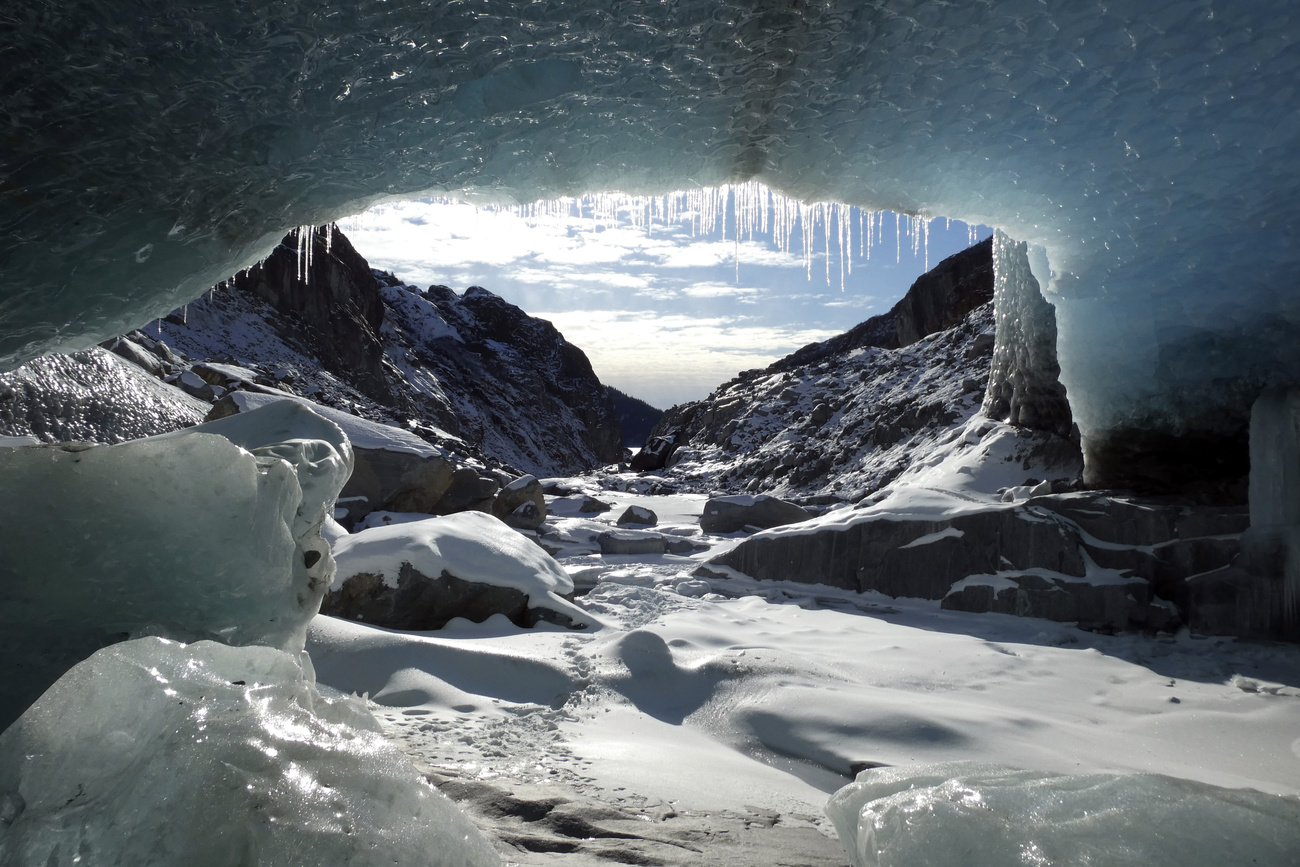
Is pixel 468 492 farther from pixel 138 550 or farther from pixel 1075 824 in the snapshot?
pixel 1075 824

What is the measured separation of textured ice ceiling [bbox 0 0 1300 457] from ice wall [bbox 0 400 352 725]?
1497mm

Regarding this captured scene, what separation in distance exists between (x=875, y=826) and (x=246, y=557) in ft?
6.44

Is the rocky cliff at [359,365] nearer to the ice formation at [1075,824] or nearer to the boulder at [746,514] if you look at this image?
the ice formation at [1075,824]

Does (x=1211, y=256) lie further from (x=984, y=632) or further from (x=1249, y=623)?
(x=984, y=632)

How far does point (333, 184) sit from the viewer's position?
371cm

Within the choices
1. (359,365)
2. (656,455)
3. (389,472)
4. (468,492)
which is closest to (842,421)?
(468,492)

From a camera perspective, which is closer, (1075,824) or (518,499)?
(1075,824)

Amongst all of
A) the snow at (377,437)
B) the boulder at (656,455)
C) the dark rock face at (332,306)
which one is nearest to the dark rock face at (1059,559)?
the snow at (377,437)

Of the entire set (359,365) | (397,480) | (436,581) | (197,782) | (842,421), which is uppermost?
(359,365)

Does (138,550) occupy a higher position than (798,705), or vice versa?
(138,550)

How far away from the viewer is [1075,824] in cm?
168

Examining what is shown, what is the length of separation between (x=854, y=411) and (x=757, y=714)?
55.2 feet

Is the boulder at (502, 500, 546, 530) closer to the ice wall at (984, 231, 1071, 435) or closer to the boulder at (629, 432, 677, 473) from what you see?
the ice wall at (984, 231, 1071, 435)

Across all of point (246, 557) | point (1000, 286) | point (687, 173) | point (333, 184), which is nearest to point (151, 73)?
point (333, 184)
